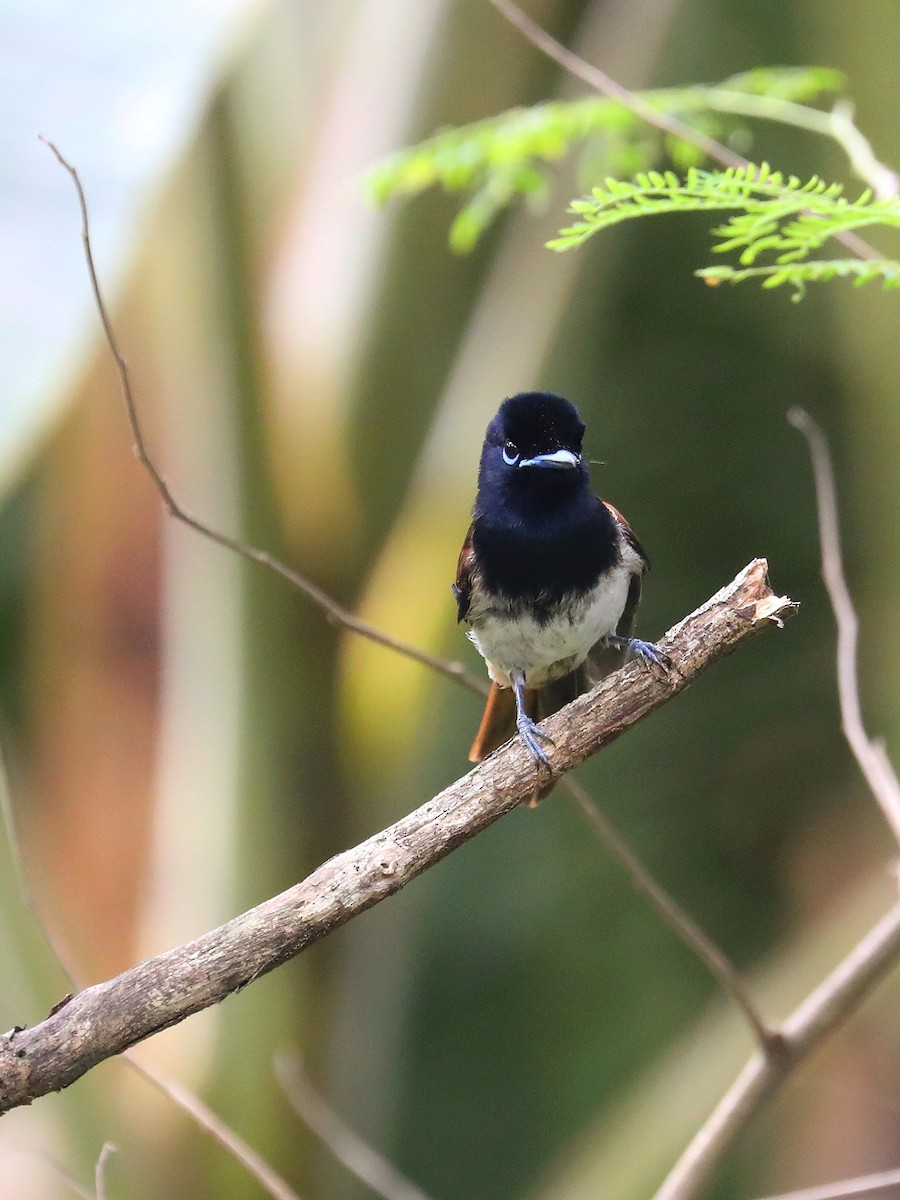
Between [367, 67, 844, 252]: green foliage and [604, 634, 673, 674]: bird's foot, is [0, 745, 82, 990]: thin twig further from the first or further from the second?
[367, 67, 844, 252]: green foliage

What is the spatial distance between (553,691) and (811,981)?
1784mm

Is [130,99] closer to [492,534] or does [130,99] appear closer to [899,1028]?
[492,534]

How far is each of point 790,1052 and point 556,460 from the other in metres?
1.22

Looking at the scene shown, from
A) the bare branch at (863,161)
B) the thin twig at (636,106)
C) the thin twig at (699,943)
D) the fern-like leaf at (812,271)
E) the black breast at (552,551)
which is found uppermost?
the thin twig at (636,106)

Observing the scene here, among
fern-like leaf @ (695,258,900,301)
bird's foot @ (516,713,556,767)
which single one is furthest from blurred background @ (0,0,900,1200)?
fern-like leaf @ (695,258,900,301)

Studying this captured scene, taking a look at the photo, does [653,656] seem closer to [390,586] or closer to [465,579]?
[465,579]

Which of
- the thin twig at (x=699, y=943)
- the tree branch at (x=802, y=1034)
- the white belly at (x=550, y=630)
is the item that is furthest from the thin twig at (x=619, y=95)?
the thin twig at (x=699, y=943)

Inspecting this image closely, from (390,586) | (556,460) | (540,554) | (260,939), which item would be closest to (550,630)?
(540,554)

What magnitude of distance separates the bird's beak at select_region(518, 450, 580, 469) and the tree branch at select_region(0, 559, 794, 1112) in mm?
639

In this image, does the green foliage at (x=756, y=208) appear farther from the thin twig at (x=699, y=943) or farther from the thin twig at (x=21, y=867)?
the thin twig at (x=21, y=867)

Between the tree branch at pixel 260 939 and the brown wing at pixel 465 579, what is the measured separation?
910 mm

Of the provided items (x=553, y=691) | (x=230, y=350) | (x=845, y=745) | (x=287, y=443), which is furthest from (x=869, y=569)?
(x=230, y=350)

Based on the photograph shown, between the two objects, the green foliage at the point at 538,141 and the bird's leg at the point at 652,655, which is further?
the green foliage at the point at 538,141

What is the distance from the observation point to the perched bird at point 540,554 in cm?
245
